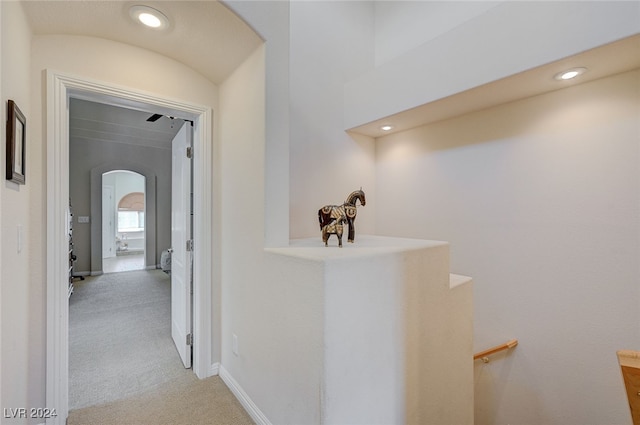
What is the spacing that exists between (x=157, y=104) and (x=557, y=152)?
2.96 meters

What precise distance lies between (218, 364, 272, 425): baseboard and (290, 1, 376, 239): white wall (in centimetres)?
121

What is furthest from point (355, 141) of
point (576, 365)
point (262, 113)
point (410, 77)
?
point (576, 365)

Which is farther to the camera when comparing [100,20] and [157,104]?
A: [157,104]

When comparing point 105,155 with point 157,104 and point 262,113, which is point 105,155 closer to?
point 157,104

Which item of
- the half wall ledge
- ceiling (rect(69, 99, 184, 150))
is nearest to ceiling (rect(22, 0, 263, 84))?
the half wall ledge

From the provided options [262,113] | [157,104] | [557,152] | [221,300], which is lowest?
[221,300]

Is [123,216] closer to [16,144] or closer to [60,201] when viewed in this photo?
[60,201]

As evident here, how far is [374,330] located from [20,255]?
180 centimetres

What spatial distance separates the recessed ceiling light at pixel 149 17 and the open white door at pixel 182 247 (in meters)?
0.79

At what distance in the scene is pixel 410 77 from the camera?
2424mm

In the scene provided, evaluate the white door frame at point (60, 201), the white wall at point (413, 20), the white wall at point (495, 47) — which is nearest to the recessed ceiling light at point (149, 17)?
the white door frame at point (60, 201)

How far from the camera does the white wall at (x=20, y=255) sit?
1.16m

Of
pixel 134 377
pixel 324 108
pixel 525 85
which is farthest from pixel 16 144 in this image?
pixel 525 85

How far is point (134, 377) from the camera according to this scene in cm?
226
